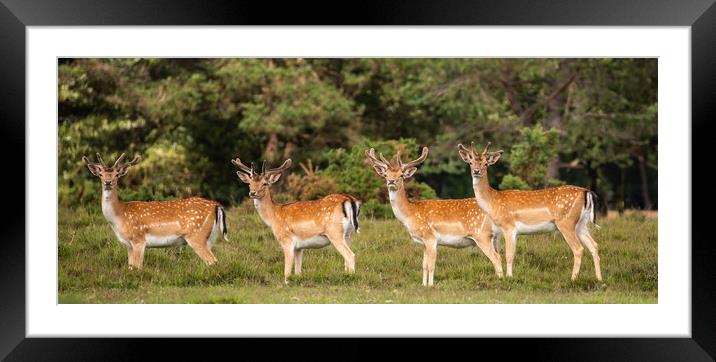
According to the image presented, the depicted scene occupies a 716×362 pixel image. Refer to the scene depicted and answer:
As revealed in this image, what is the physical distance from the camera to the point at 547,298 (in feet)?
39.5

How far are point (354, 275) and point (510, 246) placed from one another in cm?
177

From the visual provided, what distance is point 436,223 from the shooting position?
1255 cm

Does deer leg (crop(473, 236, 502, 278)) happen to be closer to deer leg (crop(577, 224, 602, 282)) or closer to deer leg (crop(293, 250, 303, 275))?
deer leg (crop(577, 224, 602, 282))

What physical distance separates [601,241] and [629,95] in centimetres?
974

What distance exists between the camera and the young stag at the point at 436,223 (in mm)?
12484

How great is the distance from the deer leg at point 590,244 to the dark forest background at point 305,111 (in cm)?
803

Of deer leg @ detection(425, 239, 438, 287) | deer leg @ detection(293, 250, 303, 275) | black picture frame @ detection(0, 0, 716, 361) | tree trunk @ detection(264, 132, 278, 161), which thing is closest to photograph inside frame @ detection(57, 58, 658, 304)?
deer leg @ detection(425, 239, 438, 287)

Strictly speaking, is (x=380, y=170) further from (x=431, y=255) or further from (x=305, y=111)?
(x=305, y=111)

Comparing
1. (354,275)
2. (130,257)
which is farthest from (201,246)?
(354,275)

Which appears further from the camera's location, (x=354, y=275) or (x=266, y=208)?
(x=266, y=208)

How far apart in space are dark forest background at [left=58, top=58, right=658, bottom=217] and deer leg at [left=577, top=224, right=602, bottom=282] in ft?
26.3

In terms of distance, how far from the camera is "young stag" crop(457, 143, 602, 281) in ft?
41.7

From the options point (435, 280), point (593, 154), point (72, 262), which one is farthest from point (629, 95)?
point (72, 262)
